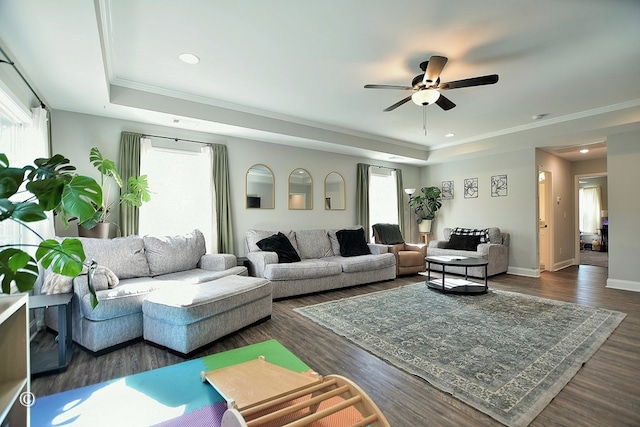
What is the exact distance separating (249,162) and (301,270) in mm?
2014

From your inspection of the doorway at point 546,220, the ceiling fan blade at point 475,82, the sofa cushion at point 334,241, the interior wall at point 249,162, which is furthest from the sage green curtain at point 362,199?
the doorway at point 546,220

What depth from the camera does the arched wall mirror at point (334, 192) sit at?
583 cm

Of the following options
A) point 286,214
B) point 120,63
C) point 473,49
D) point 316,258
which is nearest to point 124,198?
point 120,63

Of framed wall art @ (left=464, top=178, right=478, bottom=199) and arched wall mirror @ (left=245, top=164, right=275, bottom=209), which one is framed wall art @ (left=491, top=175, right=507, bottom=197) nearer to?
framed wall art @ (left=464, top=178, right=478, bottom=199)

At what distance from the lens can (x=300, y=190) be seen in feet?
18.0

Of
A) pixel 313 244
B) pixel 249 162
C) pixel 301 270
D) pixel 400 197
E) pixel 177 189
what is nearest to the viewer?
pixel 301 270

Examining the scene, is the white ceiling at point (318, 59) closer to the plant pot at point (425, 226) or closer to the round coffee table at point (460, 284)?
the round coffee table at point (460, 284)

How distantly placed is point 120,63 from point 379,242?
481 centimetres

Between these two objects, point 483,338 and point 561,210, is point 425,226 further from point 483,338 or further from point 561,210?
point 483,338

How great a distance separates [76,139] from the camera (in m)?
3.61

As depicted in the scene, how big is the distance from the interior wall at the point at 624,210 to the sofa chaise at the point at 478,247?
146 cm

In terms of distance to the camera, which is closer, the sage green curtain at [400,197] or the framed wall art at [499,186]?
the framed wall art at [499,186]

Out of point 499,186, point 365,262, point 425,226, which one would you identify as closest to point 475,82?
point 365,262

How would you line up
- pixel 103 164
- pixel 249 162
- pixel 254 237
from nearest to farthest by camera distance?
1. pixel 103 164
2. pixel 254 237
3. pixel 249 162
